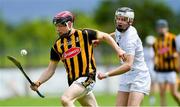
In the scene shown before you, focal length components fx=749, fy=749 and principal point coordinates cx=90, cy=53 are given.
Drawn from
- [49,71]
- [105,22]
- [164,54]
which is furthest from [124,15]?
[105,22]

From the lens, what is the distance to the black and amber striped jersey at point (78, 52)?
1060cm

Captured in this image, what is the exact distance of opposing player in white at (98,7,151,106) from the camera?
35.0 ft

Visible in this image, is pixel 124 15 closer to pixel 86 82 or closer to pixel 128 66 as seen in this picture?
pixel 128 66

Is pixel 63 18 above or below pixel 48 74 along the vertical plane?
above

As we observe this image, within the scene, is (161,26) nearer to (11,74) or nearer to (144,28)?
(11,74)

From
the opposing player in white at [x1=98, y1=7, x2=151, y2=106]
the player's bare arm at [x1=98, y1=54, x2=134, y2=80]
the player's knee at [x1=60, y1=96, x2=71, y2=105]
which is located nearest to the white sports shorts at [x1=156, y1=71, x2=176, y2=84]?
the opposing player in white at [x1=98, y1=7, x2=151, y2=106]

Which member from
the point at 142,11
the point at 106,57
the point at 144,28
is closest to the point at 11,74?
the point at 106,57

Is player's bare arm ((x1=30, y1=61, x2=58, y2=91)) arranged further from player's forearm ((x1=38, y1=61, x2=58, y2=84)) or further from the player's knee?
the player's knee

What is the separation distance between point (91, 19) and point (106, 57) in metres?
72.1

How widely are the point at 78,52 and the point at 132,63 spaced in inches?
31.1

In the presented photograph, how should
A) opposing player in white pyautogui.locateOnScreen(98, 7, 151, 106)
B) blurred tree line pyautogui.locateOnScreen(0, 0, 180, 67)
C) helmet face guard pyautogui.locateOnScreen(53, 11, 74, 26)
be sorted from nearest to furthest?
1. helmet face guard pyautogui.locateOnScreen(53, 11, 74, 26)
2. opposing player in white pyautogui.locateOnScreen(98, 7, 151, 106)
3. blurred tree line pyautogui.locateOnScreen(0, 0, 180, 67)

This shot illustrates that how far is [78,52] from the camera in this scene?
10633 millimetres

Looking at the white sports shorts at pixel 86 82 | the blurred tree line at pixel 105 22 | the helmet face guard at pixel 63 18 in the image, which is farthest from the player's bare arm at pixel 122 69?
the blurred tree line at pixel 105 22

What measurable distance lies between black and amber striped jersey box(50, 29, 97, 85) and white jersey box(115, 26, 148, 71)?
413 millimetres
